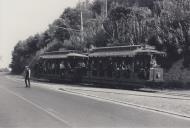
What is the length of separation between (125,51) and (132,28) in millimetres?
14035

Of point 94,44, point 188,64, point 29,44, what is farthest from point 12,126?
point 29,44

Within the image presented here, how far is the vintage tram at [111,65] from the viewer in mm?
30188

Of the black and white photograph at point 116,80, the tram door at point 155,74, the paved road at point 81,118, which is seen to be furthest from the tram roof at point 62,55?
the paved road at point 81,118

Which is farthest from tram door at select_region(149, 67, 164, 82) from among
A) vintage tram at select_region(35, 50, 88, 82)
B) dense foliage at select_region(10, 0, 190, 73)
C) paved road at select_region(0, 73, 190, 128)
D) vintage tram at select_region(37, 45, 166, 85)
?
paved road at select_region(0, 73, 190, 128)

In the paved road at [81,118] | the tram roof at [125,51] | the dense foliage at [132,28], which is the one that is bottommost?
the paved road at [81,118]

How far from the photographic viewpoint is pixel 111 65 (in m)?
34.5

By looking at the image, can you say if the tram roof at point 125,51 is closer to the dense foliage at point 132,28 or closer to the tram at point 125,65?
the tram at point 125,65

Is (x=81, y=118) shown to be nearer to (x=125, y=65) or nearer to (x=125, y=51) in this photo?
(x=125, y=51)

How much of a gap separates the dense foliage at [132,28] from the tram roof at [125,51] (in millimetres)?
2745

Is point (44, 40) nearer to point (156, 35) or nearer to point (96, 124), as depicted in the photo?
point (156, 35)

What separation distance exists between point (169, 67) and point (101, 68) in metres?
5.87

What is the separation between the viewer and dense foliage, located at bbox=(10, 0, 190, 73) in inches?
1352

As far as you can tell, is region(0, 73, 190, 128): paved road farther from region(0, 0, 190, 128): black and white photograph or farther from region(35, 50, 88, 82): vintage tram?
region(35, 50, 88, 82): vintage tram

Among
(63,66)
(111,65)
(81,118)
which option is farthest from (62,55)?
(81,118)
